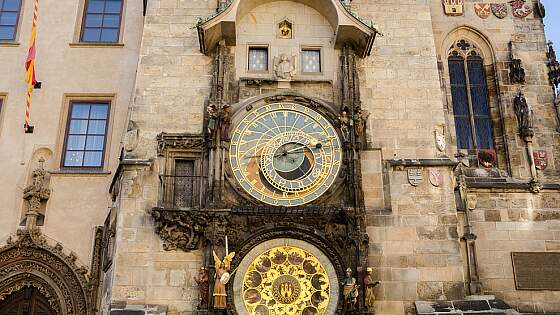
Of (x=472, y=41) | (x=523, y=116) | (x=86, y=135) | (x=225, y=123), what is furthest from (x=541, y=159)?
(x=86, y=135)

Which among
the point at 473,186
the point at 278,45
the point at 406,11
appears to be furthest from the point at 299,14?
the point at 473,186

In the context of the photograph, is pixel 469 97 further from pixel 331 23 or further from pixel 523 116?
pixel 331 23

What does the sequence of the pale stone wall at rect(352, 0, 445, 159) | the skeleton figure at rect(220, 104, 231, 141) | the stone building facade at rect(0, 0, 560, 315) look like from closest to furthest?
1. the stone building facade at rect(0, 0, 560, 315)
2. the skeleton figure at rect(220, 104, 231, 141)
3. the pale stone wall at rect(352, 0, 445, 159)

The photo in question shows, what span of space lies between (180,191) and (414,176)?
14.2 feet

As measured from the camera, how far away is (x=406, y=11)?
13.7m

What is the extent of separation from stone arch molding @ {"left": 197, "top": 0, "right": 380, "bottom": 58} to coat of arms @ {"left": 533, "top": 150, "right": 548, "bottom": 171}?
4.39 metres

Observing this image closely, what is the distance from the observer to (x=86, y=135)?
48.6ft

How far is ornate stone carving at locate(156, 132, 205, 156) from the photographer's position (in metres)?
12.1

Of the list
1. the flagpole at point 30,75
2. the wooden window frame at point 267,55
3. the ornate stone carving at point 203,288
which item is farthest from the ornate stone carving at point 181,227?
the flagpole at point 30,75

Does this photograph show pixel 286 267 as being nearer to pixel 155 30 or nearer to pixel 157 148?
pixel 157 148

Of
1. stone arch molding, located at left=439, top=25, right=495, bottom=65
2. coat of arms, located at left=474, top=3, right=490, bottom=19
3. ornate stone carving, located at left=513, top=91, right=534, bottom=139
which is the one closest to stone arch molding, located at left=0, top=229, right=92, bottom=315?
stone arch molding, located at left=439, top=25, right=495, bottom=65

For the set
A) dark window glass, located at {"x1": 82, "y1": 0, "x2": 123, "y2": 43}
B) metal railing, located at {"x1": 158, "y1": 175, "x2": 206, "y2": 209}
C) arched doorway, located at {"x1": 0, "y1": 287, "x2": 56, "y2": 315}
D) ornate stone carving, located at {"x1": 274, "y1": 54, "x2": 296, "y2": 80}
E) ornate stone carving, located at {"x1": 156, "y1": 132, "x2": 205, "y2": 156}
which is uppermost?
dark window glass, located at {"x1": 82, "y1": 0, "x2": 123, "y2": 43}

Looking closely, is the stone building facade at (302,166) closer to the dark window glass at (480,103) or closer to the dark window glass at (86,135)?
the dark window glass at (480,103)

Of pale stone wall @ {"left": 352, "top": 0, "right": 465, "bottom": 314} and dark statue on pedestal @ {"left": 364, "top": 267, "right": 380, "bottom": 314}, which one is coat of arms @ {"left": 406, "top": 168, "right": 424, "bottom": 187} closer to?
pale stone wall @ {"left": 352, "top": 0, "right": 465, "bottom": 314}
